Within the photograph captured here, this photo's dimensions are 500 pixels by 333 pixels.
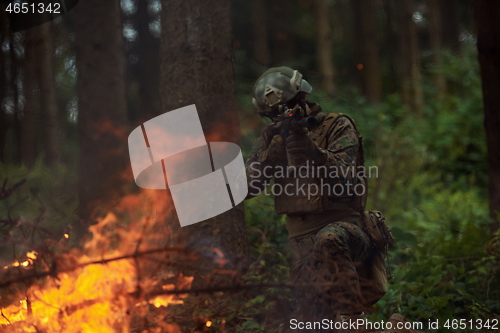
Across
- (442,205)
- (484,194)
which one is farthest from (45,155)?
(484,194)

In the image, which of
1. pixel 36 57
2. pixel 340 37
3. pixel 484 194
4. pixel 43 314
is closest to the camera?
pixel 43 314

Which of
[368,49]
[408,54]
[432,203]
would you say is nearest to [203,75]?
[432,203]

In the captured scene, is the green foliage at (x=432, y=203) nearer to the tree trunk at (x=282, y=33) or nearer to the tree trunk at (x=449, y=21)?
the tree trunk at (x=449, y=21)

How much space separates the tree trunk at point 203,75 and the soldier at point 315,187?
35.7 inches

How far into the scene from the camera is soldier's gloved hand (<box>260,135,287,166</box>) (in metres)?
3.55

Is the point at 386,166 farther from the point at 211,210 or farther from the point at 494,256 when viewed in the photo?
the point at 211,210

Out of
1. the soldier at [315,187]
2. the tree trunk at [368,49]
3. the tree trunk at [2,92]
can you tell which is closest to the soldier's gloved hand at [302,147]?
the soldier at [315,187]

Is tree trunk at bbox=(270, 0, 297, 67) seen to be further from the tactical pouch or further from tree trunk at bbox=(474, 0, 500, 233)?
the tactical pouch

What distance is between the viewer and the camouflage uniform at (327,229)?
3.38m

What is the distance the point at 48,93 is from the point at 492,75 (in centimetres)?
629

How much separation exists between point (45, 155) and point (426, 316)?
6.02 m

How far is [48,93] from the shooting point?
783 cm

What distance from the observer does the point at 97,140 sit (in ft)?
17.8

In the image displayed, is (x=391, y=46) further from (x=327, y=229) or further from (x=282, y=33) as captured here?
(x=327, y=229)
